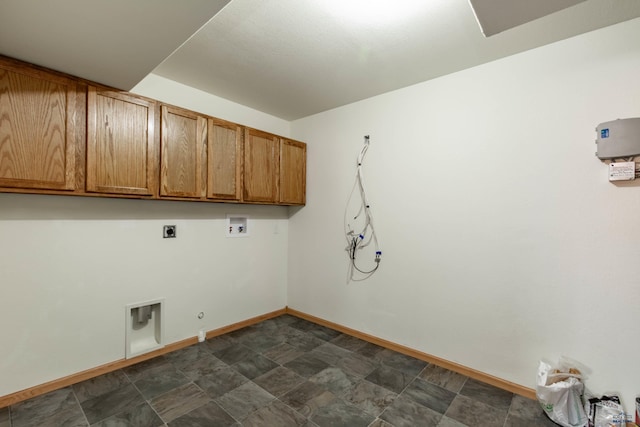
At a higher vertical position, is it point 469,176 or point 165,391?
point 469,176

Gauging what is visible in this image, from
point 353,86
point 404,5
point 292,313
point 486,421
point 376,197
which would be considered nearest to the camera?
point 404,5

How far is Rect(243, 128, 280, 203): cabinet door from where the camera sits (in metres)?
3.23

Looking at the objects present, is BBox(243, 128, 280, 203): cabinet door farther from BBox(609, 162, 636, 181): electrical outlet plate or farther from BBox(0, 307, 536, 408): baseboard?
BBox(609, 162, 636, 181): electrical outlet plate

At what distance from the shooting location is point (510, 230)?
2387 mm

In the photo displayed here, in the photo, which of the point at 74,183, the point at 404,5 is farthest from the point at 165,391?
the point at 404,5

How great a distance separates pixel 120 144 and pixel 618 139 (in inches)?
144

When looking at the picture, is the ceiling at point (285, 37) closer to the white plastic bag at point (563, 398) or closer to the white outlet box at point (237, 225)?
the white outlet box at point (237, 225)

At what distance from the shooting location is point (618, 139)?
1928 millimetres

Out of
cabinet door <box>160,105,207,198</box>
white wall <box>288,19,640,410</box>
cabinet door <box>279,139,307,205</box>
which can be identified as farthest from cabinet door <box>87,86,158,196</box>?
white wall <box>288,19,640,410</box>

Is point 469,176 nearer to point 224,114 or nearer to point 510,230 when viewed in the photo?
point 510,230

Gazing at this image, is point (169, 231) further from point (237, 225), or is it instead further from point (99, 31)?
point (99, 31)

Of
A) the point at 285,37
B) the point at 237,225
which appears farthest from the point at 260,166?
the point at 285,37

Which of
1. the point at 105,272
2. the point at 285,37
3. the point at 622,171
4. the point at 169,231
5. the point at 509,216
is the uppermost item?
the point at 285,37

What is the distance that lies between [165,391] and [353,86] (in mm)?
3245
